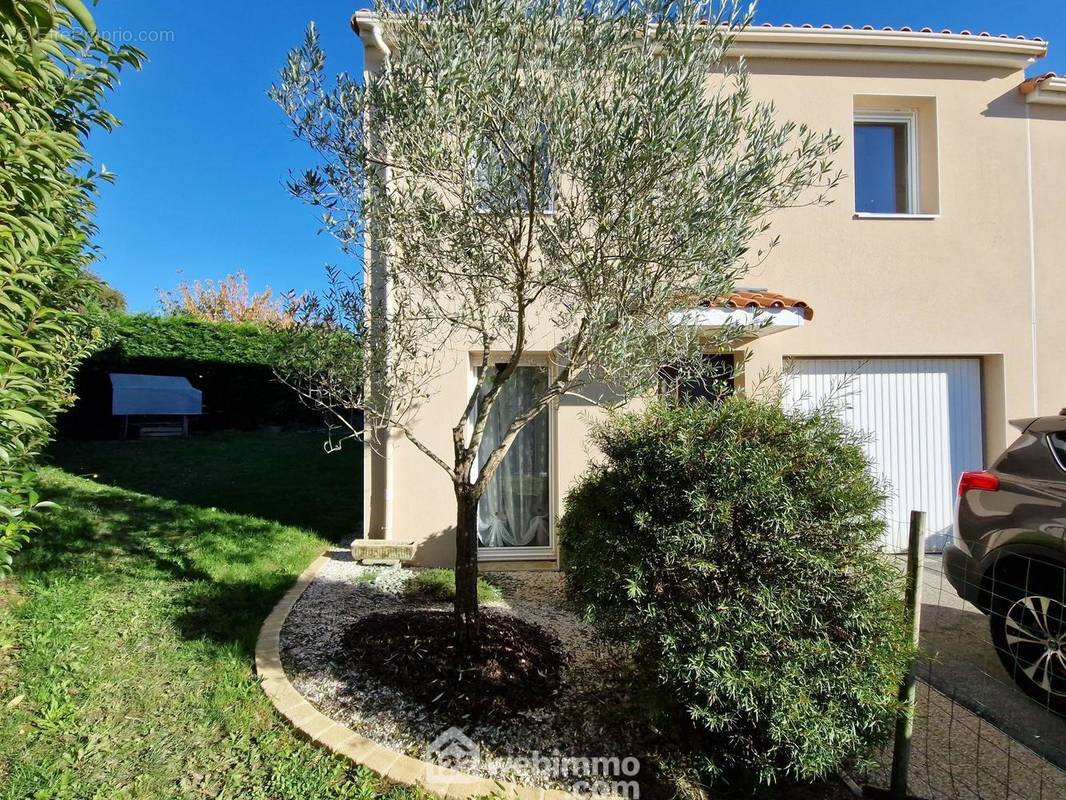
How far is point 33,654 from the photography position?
13.0 feet

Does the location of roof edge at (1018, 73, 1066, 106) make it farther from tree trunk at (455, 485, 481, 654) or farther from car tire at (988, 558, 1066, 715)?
tree trunk at (455, 485, 481, 654)

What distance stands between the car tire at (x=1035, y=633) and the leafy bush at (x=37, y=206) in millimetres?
5973

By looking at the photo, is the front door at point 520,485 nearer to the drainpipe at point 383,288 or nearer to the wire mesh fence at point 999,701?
the drainpipe at point 383,288

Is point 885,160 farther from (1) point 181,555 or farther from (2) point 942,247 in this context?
(1) point 181,555

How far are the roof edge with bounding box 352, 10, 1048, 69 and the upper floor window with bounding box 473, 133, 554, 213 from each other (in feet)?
18.3

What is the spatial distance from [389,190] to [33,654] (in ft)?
14.5

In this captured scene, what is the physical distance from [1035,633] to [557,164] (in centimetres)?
479

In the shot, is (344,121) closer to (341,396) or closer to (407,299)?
(407,299)

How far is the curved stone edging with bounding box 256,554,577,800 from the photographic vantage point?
9.46ft

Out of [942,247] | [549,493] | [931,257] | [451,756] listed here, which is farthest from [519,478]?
[942,247]

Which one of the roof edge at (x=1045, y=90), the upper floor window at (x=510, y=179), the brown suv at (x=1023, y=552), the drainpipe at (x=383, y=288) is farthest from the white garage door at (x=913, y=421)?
the drainpipe at (x=383, y=288)

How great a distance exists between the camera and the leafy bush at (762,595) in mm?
2668

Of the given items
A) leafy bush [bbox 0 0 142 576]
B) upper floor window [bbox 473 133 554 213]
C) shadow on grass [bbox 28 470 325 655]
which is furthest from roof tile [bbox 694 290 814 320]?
shadow on grass [bbox 28 470 325 655]

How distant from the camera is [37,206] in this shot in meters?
2.88
